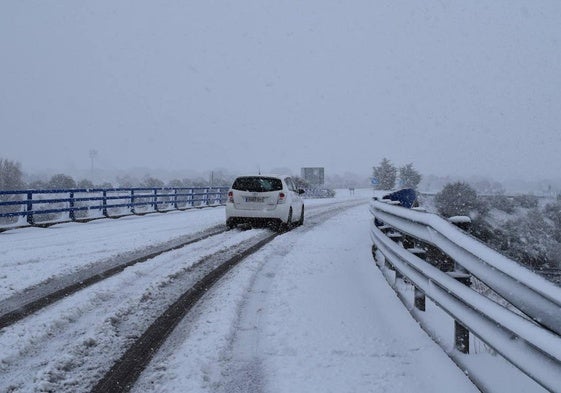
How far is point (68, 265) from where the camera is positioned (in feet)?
24.5

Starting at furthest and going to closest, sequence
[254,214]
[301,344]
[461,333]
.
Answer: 1. [254,214]
2. [301,344]
3. [461,333]

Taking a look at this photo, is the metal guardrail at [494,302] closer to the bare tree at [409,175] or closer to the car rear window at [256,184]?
the car rear window at [256,184]

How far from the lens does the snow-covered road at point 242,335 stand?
327 cm

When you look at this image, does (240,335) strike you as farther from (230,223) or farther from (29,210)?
(29,210)

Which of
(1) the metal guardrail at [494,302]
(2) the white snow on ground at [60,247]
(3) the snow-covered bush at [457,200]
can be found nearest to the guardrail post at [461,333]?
(1) the metal guardrail at [494,302]

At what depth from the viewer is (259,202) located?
13.1 m

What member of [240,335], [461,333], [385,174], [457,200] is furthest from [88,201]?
[385,174]

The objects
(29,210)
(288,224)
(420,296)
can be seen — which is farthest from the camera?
(29,210)

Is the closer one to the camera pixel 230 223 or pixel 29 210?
pixel 230 223

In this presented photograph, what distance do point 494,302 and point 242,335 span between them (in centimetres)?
227

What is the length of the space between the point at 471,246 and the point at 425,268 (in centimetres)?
124

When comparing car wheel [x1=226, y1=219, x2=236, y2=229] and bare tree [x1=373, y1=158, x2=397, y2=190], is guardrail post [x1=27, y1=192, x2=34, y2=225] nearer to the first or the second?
car wheel [x1=226, y1=219, x2=236, y2=229]

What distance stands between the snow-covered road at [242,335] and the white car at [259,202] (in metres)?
5.21

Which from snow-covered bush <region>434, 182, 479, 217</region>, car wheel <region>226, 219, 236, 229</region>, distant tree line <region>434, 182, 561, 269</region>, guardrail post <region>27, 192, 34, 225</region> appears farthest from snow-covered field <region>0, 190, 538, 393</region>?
snow-covered bush <region>434, 182, 479, 217</region>
